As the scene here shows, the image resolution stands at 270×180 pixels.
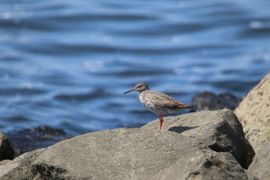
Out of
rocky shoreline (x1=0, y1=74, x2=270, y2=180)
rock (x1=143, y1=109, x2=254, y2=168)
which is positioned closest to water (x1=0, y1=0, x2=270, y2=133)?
rock (x1=143, y1=109, x2=254, y2=168)

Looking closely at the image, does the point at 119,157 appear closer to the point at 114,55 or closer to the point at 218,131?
the point at 218,131

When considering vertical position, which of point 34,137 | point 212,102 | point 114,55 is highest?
point 212,102

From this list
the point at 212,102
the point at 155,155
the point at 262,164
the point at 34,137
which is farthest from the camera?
the point at 212,102

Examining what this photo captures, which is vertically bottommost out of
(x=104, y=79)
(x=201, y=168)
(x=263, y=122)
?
(x=104, y=79)

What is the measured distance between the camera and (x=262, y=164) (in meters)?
10.0

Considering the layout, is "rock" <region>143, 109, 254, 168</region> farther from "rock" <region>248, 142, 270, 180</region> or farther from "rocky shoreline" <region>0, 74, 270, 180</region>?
"rock" <region>248, 142, 270, 180</region>

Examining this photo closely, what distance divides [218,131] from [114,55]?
17567 millimetres

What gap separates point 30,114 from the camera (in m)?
21.1

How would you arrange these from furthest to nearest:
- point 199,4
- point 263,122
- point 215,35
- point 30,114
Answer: point 199,4 → point 215,35 → point 30,114 → point 263,122

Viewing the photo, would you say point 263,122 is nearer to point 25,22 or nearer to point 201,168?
point 201,168

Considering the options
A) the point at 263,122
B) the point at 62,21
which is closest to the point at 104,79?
the point at 62,21

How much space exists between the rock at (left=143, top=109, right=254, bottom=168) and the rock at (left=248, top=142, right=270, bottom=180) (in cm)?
47

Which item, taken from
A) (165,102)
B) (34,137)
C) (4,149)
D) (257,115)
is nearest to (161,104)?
(165,102)

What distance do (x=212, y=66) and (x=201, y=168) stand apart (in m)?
18.0
